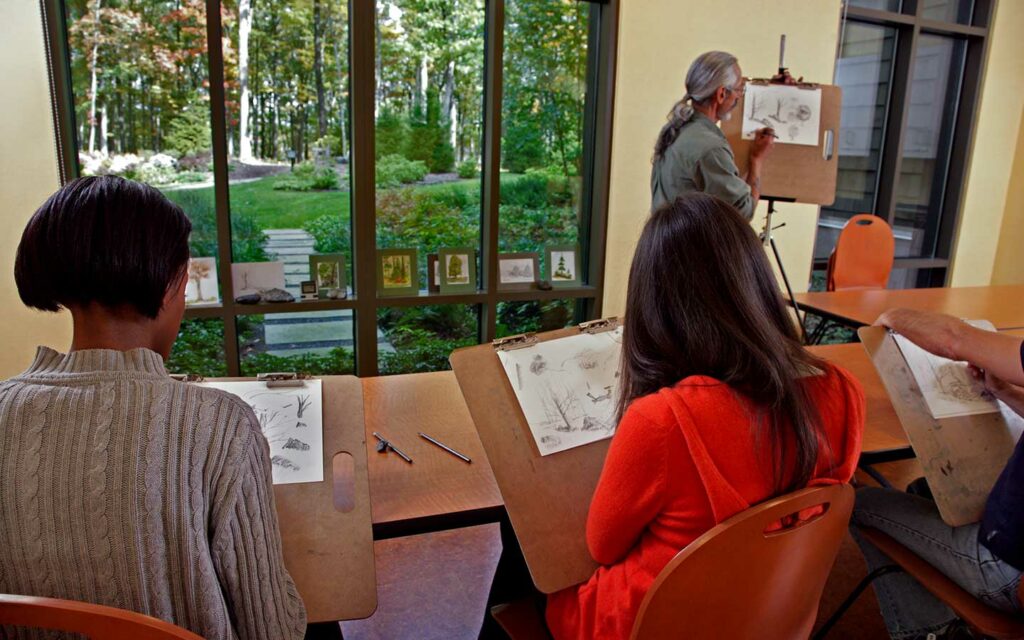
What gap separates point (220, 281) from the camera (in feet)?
10.2

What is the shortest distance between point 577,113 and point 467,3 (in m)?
0.79

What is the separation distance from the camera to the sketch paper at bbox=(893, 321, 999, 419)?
143cm

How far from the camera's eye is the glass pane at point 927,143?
473cm

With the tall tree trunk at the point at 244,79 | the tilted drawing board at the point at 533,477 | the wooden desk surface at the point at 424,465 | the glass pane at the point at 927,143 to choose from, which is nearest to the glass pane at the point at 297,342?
the tall tree trunk at the point at 244,79

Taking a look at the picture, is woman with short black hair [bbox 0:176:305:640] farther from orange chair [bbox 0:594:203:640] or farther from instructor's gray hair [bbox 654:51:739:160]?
instructor's gray hair [bbox 654:51:739:160]

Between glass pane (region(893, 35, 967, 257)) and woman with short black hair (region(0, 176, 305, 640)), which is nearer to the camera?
woman with short black hair (region(0, 176, 305, 640))

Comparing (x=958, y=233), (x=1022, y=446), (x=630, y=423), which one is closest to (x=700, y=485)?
(x=630, y=423)

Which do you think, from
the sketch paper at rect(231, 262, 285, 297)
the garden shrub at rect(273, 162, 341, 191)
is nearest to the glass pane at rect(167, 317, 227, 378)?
the sketch paper at rect(231, 262, 285, 297)

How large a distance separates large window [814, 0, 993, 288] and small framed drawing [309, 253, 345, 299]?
10.1ft

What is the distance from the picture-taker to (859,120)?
4586mm

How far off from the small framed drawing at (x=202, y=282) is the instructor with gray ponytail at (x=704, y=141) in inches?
76.3

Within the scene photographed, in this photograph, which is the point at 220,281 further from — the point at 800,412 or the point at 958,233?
the point at 958,233

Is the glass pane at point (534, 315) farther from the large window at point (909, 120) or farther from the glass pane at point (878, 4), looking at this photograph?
the glass pane at point (878, 4)

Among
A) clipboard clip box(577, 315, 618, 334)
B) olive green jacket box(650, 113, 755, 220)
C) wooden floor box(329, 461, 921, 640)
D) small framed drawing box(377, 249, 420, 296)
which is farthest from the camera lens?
small framed drawing box(377, 249, 420, 296)
